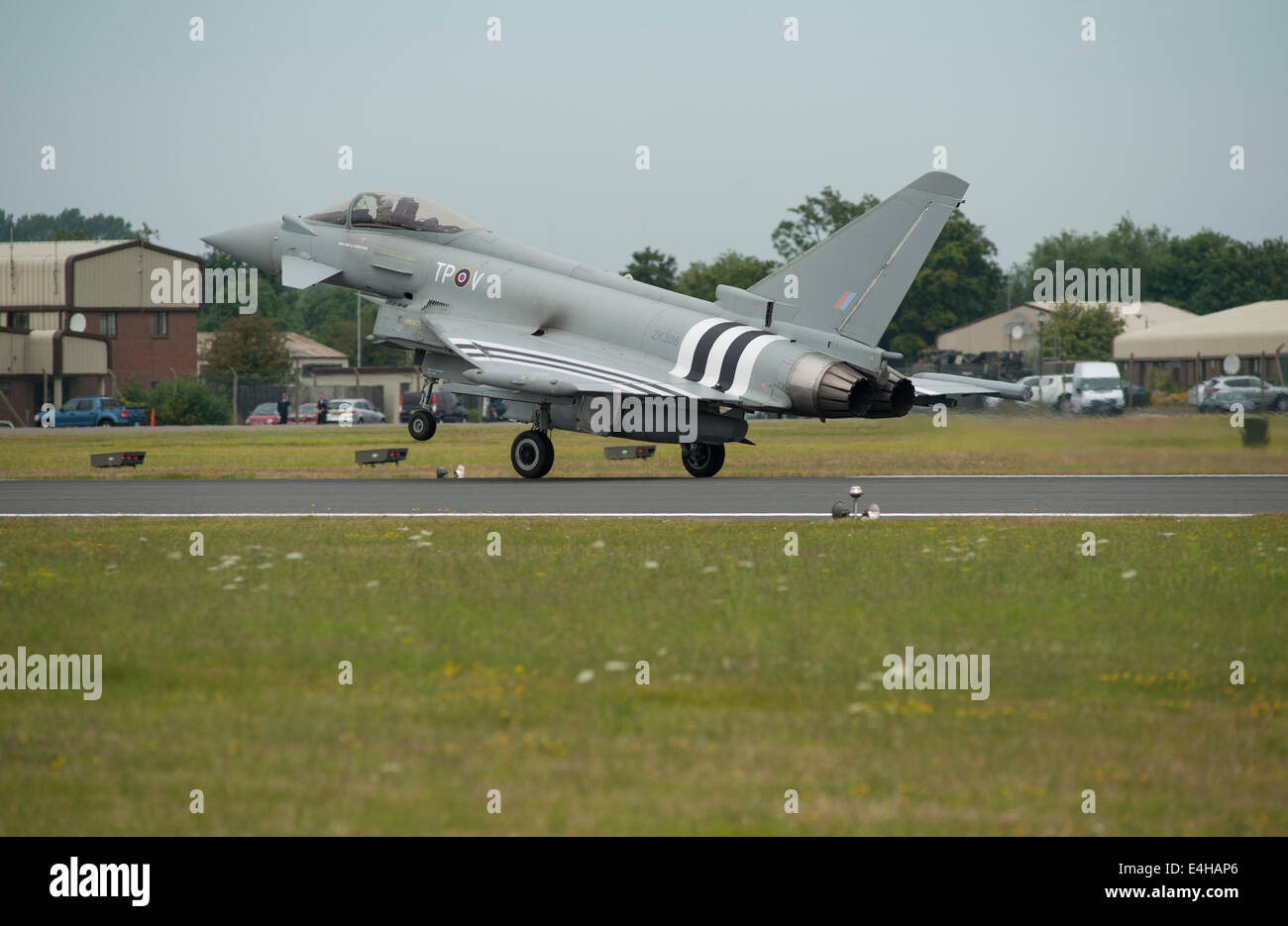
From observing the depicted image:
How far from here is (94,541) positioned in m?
15.9

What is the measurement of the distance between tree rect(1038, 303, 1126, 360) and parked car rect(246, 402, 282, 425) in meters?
50.4

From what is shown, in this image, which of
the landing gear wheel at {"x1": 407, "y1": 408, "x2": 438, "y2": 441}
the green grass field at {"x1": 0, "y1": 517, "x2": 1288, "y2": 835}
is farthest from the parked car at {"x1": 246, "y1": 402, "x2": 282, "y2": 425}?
the green grass field at {"x1": 0, "y1": 517, "x2": 1288, "y2": 835}

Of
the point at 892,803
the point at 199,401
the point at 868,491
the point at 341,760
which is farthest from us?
the point at 199,401

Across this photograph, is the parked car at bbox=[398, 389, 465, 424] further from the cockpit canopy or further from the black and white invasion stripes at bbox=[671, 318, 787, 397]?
the black and white invasion stripes at bbox=[671, 318, 787, 397]

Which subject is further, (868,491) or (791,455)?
(791,455)

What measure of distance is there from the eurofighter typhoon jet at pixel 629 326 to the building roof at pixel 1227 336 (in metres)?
22.0

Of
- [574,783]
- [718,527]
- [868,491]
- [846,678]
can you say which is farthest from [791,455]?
[574,783]

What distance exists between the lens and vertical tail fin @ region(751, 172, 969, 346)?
2505 cm

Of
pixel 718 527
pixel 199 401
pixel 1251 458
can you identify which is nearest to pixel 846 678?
pixel 718 527
